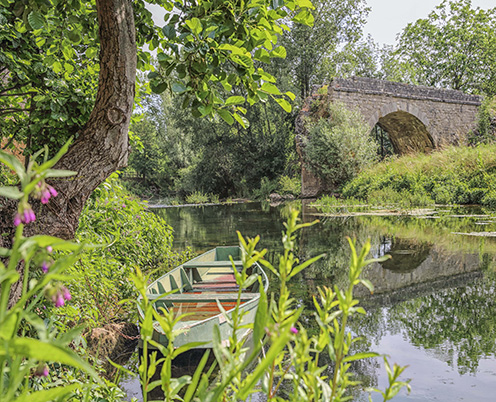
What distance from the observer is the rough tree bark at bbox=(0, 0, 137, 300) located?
1.78m

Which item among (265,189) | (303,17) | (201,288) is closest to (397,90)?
→ (265,189)

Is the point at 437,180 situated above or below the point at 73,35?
below

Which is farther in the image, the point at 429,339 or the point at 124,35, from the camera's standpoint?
the point at 429,339

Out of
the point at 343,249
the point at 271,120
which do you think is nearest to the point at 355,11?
the point at 271,120

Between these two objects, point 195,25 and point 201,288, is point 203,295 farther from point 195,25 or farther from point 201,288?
point 195,25

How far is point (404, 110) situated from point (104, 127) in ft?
59.5

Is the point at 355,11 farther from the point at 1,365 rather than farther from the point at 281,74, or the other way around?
the point at 1,365

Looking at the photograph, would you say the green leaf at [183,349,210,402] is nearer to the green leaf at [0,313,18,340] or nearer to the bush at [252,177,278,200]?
the green leaf at [0,313,18,340]

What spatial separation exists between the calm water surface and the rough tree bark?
74.5 inches

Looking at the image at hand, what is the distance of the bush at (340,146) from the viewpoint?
15.0m

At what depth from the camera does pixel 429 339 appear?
3072 mm

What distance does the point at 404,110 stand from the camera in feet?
58.9

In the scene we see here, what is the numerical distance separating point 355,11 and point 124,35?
83.1ft

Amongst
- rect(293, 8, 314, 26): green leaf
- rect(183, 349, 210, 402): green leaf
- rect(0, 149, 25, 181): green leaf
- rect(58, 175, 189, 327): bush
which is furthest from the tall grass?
rect(0, 149, 25, 181): green leaf
